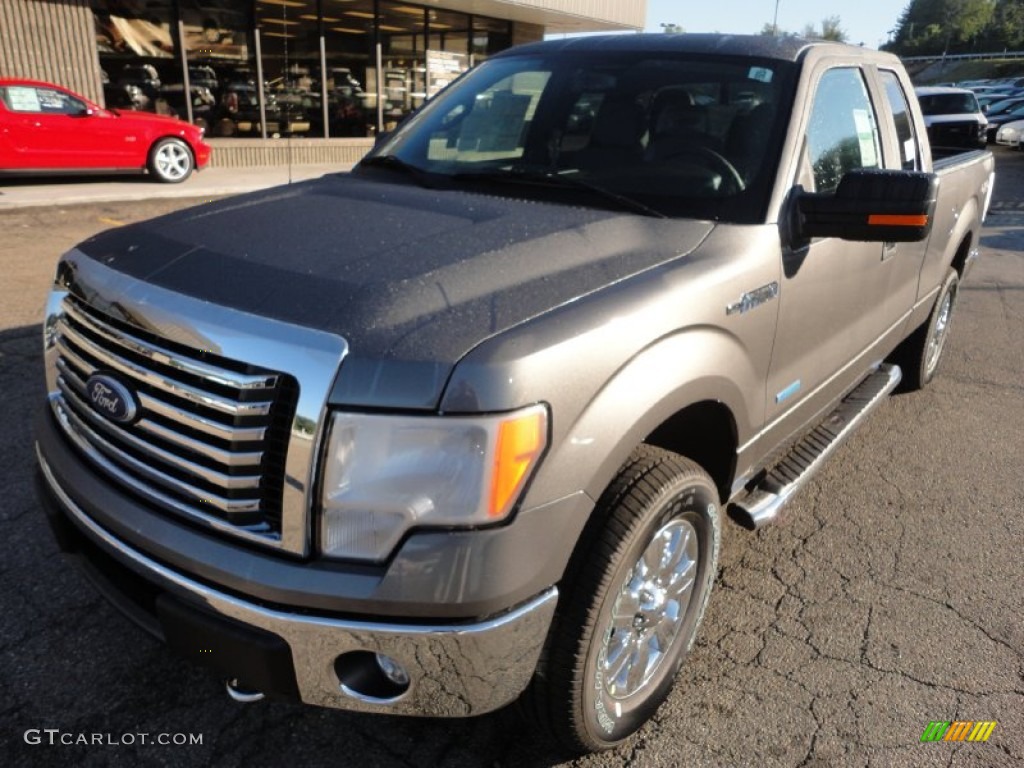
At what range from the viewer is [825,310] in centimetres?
302

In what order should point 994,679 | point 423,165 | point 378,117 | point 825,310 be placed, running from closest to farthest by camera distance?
1. point 994,679
2. point 825,310
3. point 423,165
4. point 378,117

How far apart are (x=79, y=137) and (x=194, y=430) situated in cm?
1206

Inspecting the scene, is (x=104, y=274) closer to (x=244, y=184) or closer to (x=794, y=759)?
(x=794, y=759)

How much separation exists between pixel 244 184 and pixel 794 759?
42.7 feet

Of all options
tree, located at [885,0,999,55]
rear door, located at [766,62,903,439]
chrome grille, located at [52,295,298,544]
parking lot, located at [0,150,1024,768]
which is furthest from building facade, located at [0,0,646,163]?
tree, located at [885,0,999,55]

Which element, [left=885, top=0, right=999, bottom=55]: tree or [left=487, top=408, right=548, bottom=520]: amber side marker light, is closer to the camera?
[left=487, top=408, right=548, bottom=520]: amber side marker light

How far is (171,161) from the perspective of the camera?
43.1ft

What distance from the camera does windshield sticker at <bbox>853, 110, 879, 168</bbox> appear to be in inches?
135

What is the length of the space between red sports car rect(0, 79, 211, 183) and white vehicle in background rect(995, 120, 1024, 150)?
22214 millimetres

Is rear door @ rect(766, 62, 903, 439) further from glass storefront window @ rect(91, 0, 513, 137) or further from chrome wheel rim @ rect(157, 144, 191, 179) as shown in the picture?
glass storefront window @ rect(91, 0, 513, 137)

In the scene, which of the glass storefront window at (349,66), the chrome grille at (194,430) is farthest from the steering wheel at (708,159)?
the glass storefront window at (349,66)

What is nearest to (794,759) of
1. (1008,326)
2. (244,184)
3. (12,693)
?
(12,693)

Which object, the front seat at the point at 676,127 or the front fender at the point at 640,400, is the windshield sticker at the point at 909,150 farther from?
the front fender at the point at 640,400

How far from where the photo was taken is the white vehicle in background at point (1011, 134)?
77.7ft
